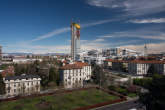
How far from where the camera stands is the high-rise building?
325 feet

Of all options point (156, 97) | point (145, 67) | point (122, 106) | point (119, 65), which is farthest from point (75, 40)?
point (156, 97)

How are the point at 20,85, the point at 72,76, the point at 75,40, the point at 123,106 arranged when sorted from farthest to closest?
the point at 75,40
the point at 72,76
the point at 20,85
the point at 123,106

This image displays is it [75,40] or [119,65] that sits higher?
[75,40]

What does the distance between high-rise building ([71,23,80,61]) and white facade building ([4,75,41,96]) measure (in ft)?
226

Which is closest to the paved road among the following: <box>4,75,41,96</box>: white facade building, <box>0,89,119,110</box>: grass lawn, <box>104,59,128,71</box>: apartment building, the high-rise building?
<box>0,89,119,110</box>: grass lawn

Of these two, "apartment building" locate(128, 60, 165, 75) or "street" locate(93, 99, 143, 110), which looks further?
"apartment building" locate(128, 60, 165, 75)

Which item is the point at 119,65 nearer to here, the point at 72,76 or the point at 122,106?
the point at 72,76

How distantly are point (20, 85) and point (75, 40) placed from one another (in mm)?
78764

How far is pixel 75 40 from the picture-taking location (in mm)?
102188

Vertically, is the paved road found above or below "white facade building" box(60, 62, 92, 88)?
below

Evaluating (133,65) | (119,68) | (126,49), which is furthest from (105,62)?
(126,49)

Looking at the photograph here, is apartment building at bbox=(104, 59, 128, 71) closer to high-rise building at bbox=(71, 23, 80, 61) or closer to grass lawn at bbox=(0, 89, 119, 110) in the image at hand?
grass lawn at bbox=(0, 89, 119, 110)

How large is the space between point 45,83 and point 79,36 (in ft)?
261

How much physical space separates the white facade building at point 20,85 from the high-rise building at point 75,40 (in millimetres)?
68963
